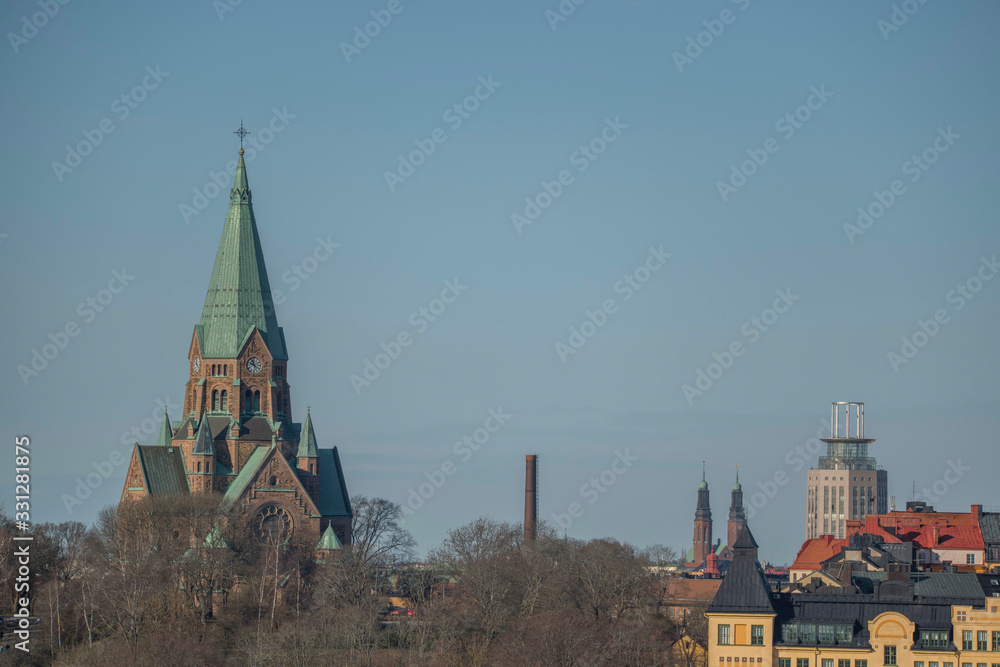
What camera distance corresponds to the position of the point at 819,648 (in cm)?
10381

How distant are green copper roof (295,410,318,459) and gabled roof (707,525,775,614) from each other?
51888mm

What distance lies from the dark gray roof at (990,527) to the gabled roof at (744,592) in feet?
A: 210

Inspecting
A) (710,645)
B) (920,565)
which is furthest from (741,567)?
(920,565)

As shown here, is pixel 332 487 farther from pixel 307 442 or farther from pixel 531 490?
pixel 531 490

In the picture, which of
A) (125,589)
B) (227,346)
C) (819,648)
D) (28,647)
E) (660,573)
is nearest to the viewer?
(819,648)

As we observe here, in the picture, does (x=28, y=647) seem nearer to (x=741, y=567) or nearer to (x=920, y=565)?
(x=741, y=567)

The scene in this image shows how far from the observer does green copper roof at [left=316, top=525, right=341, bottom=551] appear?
482 feet

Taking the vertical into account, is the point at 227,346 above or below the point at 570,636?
above

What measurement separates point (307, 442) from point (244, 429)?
5038mm

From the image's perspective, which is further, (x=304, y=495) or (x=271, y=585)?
(x=304, y=495)

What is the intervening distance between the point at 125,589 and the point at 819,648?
43355 millimetres

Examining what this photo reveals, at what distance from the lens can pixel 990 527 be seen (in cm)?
17012

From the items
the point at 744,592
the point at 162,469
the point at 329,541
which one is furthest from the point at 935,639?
the point at 162,469

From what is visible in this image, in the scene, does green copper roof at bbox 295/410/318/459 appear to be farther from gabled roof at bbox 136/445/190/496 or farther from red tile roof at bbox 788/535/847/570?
red tile roof at bbox 788/535/847/570
